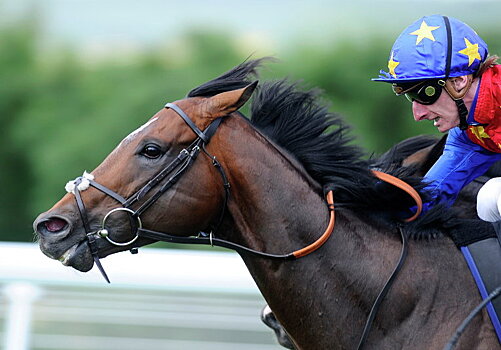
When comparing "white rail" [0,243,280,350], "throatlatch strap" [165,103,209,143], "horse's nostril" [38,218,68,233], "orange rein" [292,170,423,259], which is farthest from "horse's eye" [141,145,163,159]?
"white rail" [0,243,280,350]

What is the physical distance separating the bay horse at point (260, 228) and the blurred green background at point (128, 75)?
917cm

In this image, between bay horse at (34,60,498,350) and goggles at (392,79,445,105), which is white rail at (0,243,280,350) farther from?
goggles at (392,79,445,105)

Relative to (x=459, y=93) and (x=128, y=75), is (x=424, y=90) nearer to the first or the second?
(x=459, y=93)

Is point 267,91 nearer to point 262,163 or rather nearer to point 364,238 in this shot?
point 262,163

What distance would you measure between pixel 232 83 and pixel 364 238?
0.80 meters

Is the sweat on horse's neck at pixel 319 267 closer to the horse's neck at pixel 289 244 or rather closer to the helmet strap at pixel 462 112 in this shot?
the horse's neck at pixel 289 244

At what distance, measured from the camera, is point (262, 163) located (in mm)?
3066

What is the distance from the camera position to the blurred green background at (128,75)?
48.8 feet

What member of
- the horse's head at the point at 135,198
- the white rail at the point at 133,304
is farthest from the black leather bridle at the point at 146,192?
the white rail at the point at 133,304

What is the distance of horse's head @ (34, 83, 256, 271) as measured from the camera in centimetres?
300

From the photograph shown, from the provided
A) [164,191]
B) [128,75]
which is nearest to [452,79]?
[164,191]

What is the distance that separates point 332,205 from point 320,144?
269 millimetres

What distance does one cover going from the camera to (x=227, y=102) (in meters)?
3.07

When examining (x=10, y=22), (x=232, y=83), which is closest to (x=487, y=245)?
(x=232, y=83)
